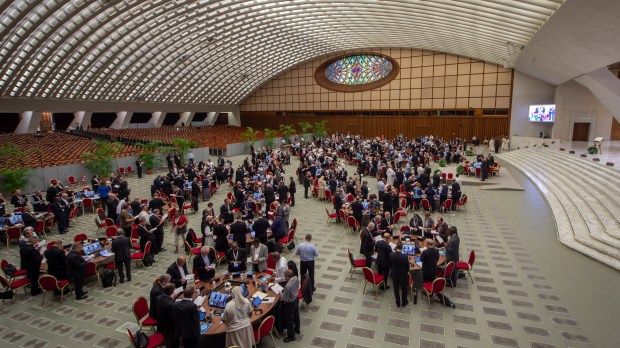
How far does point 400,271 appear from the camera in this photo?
7059 millimetres

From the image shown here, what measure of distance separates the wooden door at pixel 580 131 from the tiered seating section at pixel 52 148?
33970mm

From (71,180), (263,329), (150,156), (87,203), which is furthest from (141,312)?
(150,156)

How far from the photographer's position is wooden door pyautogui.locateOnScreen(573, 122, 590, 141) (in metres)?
27.3

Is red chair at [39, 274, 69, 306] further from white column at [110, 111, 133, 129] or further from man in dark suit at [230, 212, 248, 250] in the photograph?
white column at [110, 111, 133, 129]

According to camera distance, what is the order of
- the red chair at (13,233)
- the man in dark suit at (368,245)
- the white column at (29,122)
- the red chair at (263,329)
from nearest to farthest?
the red chair at (263,329)
the man in dark suit at (368,245)
the red chair at (13,233)
the white column at (29,122)

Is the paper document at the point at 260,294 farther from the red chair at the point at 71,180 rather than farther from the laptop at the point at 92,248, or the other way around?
the red chair at the point at 71,180

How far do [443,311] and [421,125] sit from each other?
1369 inches

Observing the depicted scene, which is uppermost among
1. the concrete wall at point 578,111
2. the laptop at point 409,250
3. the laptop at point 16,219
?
the concrete wall at point 578,111

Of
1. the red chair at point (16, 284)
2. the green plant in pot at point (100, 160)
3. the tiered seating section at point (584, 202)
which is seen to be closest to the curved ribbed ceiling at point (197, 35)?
the tiered seating section at point (584, 202)

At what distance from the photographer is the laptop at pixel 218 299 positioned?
608cm

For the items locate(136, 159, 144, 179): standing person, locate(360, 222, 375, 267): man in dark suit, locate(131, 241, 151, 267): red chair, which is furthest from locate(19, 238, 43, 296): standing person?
locate(136, 159, 144, 179): standing person

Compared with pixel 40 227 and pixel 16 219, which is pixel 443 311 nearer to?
pixel 40 227

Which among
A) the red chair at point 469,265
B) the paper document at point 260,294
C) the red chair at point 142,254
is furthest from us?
the red chair at point 142,254

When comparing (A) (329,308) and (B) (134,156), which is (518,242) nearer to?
(A) (329,308)
